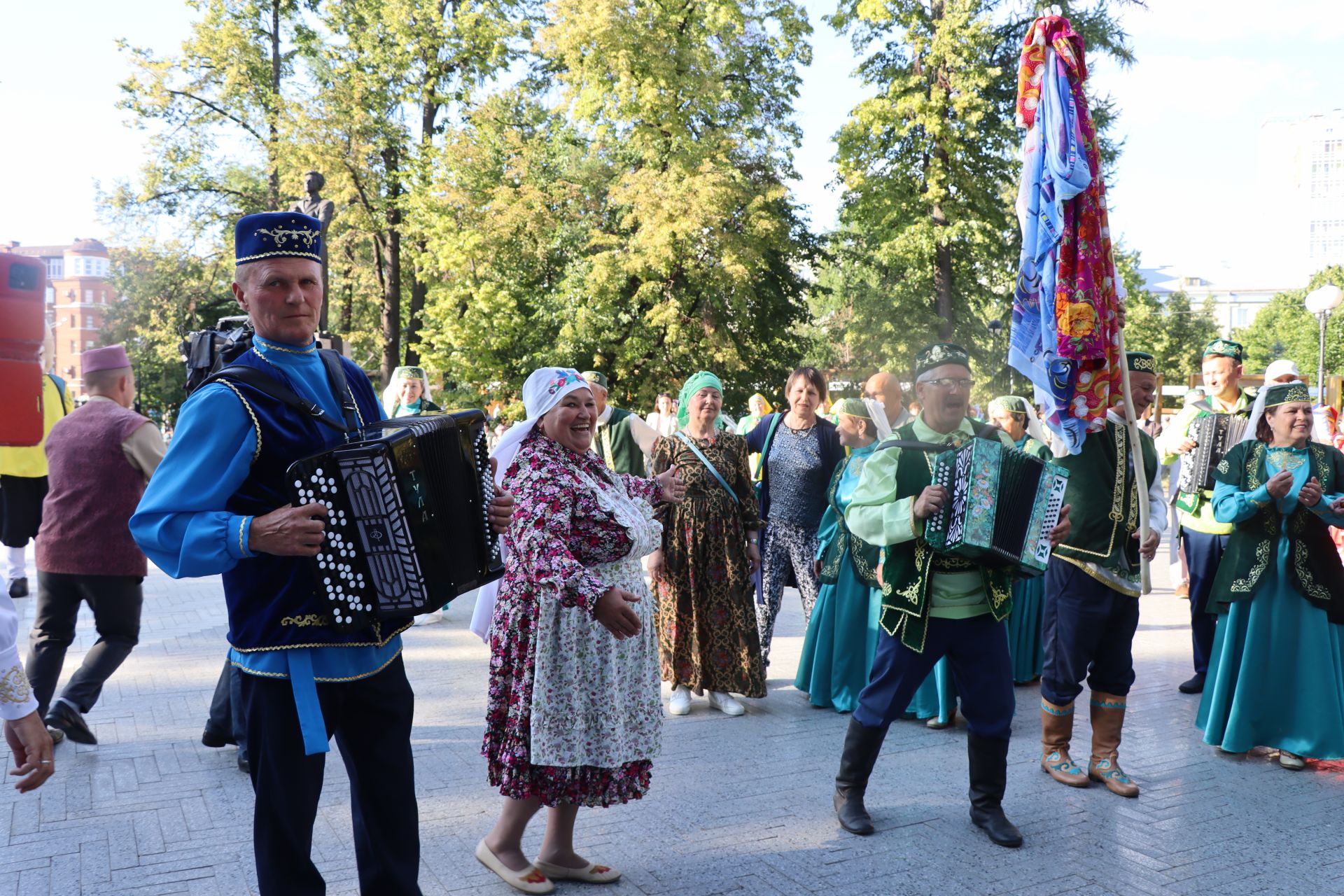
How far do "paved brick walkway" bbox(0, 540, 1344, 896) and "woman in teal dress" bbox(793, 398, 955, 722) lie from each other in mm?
182

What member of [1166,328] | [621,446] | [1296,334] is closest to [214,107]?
[621,446]

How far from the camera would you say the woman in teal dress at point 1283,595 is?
5426 millimetres

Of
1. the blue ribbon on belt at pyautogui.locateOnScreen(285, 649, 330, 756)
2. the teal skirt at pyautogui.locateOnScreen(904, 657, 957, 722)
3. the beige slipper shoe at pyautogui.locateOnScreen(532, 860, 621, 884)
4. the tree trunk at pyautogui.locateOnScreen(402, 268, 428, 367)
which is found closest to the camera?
the blue ribbon on belt at pyautogui.locateOnScreen(285, 649, 330, 756)

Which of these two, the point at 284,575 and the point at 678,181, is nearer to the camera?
the point at 284,575

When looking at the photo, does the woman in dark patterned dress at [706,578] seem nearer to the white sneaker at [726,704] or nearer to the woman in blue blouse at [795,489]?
the white sneaker at [726,704]

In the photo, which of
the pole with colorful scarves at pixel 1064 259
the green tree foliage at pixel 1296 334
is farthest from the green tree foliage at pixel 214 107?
the green tree foliage at pixel 1296 334

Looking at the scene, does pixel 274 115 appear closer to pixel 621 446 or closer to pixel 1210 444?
pixel 621 446

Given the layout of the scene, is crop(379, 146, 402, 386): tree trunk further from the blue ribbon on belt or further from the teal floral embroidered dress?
the blue ribbon on belt

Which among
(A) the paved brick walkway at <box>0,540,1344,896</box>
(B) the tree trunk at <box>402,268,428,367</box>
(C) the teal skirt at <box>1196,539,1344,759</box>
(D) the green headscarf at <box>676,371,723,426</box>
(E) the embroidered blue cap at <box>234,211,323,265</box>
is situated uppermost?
(B) the tree trunk at <box>402,268,428,367</box>

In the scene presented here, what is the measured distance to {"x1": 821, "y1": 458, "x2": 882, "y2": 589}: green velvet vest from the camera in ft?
16.1

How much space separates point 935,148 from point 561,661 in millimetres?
24927

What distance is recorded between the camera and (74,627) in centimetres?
557

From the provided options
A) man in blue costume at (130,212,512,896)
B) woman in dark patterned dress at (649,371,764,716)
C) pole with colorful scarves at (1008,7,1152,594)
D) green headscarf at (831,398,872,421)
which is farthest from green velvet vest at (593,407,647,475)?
man in blue costume at (130,212,512,896)

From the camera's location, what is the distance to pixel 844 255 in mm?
29016
